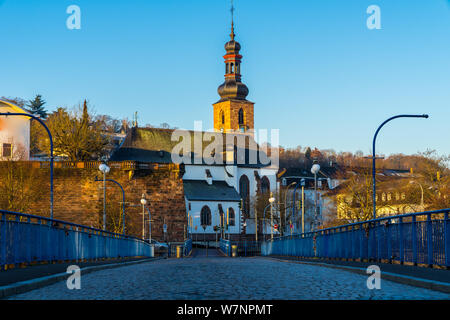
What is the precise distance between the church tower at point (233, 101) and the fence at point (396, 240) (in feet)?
318

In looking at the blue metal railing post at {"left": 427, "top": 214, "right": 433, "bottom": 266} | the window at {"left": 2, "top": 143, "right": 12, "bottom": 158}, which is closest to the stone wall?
the window at {"left": 2, "top": 143, "right": 12, "bottom": 158}

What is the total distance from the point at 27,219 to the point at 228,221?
84368 mm

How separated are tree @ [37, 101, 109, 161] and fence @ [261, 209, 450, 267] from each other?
62.4m

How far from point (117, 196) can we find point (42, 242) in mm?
69070

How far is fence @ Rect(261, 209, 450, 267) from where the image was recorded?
14.2 metres

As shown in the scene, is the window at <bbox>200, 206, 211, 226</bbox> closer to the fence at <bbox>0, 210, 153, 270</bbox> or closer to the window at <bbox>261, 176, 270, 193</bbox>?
the window at <bbox>261, 176, 270, 193</bbox>

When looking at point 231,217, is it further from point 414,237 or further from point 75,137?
point 414,237

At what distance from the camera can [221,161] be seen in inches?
4353

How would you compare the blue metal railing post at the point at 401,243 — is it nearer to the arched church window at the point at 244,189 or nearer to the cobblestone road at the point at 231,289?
the cobblestone road at the point at 231,289

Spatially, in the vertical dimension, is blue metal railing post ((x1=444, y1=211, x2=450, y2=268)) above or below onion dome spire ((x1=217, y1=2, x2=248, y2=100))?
below

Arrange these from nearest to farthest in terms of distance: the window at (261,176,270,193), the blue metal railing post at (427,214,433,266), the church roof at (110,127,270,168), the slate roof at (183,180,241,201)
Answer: the blue metal railing post at (427,214,433,266) → the slate roof at (183,180,241,201) → the church roof at (110,127,270,168) → the window at (261,176,270,193)

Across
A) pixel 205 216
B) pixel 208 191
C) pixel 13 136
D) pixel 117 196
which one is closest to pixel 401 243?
pixel 13 136

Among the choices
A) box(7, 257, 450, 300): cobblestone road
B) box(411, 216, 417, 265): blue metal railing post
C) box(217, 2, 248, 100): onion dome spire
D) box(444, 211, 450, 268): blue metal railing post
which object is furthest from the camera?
box(217, 2, 248, 100): onion dome spire
